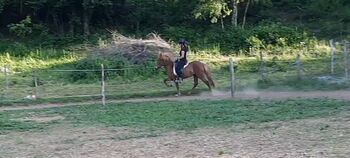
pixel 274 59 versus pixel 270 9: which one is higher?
pixel 270 9

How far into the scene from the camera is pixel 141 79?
77.0ft

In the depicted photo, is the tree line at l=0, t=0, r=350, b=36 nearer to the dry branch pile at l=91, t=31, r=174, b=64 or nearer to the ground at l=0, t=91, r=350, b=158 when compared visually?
the dry branch pile at l=91, t=31, r=174, b=64

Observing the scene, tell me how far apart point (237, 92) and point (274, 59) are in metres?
5.91

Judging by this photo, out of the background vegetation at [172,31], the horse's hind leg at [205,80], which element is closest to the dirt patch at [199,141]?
the horse's hind leg at [205,80]

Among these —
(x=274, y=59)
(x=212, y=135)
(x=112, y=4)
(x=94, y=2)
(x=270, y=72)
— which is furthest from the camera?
(x=112, y=4)

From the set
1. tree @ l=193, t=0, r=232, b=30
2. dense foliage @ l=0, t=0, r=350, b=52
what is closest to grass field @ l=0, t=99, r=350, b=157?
tree @ l=193, t=0, r=232, b=30

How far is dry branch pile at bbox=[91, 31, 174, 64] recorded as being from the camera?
85.1ft

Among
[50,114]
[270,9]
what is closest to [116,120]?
[50,114]

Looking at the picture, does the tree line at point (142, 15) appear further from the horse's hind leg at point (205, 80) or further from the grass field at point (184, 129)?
the grass field at point (184, 129)

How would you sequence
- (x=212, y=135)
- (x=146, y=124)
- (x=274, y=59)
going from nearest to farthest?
1. (x=212, y=135)
2. (x=146, y=124)
3. (x=274, y=59)

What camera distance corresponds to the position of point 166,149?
35.9 ft

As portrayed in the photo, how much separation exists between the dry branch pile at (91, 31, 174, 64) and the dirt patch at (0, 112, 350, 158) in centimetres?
1211

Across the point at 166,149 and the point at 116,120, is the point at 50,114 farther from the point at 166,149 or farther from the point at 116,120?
the point at 166,149

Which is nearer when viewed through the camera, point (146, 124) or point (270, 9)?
point (146, 124)
